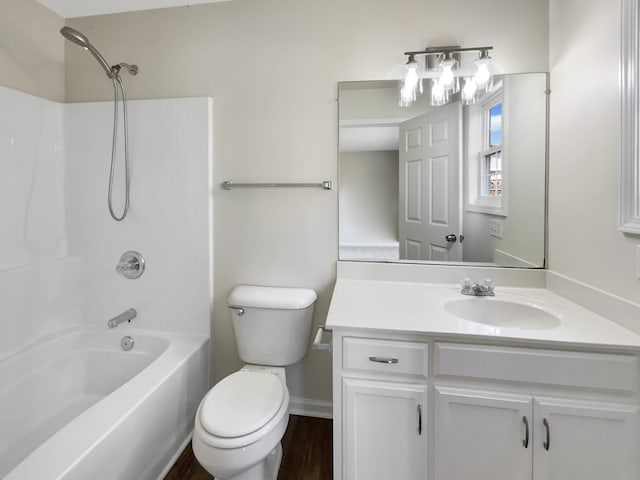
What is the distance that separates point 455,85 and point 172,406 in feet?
6.99

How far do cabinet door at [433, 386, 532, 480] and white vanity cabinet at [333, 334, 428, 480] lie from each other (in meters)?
0.06

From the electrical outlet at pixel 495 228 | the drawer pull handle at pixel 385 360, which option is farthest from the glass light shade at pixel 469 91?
the drawer pull handle at pixel 385 360

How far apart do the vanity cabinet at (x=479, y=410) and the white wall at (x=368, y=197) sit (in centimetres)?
70

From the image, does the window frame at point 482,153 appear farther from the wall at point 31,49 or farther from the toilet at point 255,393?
the wall at point 31,49

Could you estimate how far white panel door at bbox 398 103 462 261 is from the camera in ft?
5.34

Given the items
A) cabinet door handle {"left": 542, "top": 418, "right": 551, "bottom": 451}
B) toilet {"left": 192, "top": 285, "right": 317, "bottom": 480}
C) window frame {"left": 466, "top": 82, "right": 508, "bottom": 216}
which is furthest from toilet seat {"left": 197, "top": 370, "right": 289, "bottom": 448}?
window frame {"left": 466, "top": 82, "right": 508, "bottom": 216}

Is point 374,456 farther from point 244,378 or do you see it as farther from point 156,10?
point 156,10

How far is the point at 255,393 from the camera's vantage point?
1.35m

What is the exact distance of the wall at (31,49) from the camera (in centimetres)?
167

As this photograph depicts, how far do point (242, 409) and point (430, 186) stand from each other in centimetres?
139

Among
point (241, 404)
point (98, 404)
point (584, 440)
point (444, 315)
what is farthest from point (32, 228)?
point (584, 440)

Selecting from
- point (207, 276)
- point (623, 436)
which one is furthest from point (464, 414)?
point (207, 276)

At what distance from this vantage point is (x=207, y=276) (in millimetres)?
1850

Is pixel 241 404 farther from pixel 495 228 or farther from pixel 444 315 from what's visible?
pixel 495 228
